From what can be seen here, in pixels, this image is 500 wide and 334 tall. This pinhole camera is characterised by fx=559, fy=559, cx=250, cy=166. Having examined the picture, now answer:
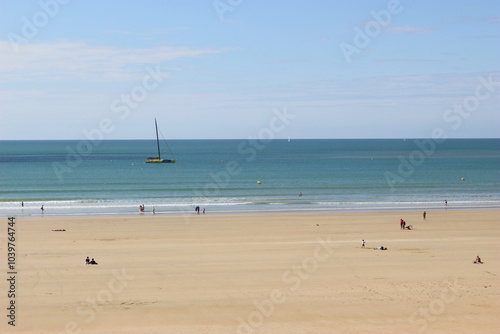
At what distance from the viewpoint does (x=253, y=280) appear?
82.6ft

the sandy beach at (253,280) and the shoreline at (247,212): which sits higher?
the shoreline at (247,212)

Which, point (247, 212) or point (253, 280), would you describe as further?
point (247, 212)

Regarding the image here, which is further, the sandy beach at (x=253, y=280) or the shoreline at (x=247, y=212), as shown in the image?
the shoreline at (x=247, y=212)

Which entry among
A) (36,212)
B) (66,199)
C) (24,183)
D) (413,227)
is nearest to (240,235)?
(413,227)

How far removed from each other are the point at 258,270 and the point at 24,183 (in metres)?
63.1

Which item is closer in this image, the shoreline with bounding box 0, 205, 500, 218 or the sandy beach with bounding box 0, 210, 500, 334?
the sandy beach with bounding box 0, 210, 500, 334

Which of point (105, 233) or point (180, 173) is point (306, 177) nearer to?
point (180, 173)

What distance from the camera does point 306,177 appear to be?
91125 millimetres

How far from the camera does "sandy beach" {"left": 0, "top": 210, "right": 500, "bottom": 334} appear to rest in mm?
19812

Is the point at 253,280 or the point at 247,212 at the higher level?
the point at 247,212

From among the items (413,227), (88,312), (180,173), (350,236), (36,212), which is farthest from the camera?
(180,173)

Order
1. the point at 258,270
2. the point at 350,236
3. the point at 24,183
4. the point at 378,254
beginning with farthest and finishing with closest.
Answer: the point at 24,183
the point at 350,236
the point at 378,254
the point at 258,270

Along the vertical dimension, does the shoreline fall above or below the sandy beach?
above

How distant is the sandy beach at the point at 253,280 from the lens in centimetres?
1981
